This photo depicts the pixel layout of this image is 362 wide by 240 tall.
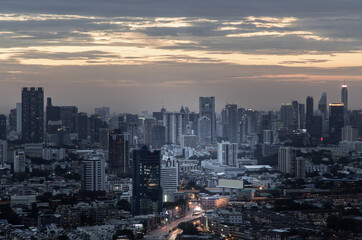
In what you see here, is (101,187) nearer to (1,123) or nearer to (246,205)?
(246,205)

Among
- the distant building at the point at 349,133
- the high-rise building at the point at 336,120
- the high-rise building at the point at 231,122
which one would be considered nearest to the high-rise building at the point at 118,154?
the high-rise building at the point at 336,120

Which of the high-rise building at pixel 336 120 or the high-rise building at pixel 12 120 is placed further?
the high-rise building at pixel 12 120

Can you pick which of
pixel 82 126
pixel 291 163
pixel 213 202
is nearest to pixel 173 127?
A: pixel 82 126

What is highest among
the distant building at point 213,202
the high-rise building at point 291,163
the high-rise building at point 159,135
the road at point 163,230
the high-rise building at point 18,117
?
the high-rise building at point 18,117

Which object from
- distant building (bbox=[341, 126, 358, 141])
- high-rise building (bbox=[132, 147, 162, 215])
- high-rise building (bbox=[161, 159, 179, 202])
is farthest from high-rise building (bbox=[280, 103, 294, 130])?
high-rise building (bbox=[132, 147, 162, 215])

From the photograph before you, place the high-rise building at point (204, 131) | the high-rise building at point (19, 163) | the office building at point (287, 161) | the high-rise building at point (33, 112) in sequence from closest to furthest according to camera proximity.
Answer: the high-rise building at point (19, 163)
the office building at point (287, 161)
the high-rise building at point (33, 112)
the high-rise building at point (204, 131)

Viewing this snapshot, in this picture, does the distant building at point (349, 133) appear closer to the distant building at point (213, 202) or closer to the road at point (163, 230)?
the distant building at point (213, 202)
